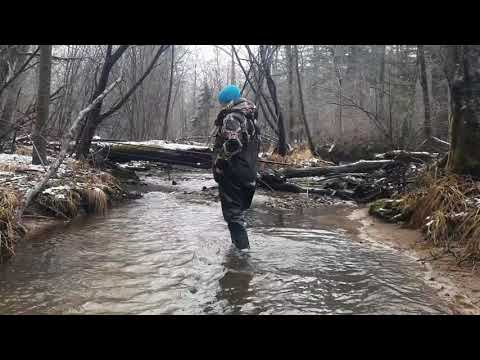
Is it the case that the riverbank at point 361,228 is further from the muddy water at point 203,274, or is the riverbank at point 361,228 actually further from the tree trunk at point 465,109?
the tree trunk at point 465,109

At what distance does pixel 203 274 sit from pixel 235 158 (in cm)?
160

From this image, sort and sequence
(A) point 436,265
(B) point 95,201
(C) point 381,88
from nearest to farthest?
(A) point 436,265, (B) point 95,201, (C) point 381,88

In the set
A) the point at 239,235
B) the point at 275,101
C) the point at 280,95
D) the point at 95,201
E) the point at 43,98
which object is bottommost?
the point at 239,235

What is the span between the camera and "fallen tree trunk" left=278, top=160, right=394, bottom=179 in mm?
11048

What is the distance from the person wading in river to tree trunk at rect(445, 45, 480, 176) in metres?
3.27

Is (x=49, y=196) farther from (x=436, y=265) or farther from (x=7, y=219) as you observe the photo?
(x=436, y=265)

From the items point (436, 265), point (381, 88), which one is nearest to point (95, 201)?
point (436, 265)

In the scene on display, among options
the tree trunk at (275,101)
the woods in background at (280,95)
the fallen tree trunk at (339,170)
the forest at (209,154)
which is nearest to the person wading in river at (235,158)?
the forest at (209,154)

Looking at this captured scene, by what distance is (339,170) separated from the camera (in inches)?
444

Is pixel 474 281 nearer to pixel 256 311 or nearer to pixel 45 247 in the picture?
pixel 256 311

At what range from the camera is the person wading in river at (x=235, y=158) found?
5.05m

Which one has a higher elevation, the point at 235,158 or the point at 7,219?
the point at 235,158

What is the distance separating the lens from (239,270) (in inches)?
170
